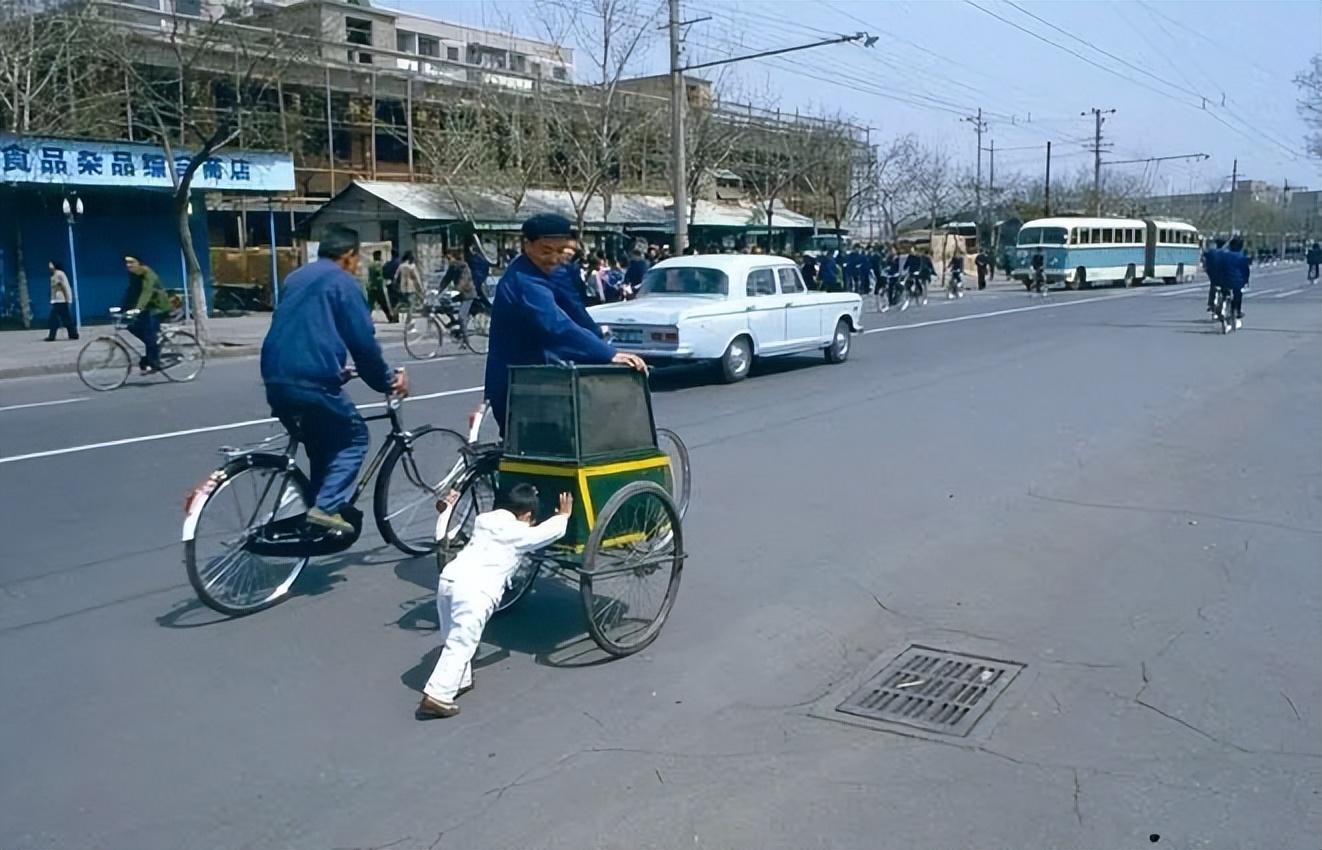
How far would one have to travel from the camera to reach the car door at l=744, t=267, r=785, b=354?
1653 cm

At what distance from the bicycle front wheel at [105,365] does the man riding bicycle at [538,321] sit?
11.4 metres

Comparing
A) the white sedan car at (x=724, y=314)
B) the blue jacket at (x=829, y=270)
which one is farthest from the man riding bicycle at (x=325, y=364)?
the blue jacket at (x=829, y=270)

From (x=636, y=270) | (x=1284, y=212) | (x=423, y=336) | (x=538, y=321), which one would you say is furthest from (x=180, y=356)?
(x=1284, y=212)

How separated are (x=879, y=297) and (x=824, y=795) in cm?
3332

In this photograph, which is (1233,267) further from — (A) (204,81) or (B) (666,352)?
(A) (204,81)

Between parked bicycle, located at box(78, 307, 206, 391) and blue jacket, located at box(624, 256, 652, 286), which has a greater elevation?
blue jacket, located at box(624, 256, 652, 286)

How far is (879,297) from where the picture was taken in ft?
120

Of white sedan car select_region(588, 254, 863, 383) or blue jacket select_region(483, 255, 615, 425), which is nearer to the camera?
blue jacket select_region(483, 255, 615, 425)

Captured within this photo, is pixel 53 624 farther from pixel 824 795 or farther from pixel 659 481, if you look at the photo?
pixel 824 795

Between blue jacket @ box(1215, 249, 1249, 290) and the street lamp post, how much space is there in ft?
74.8

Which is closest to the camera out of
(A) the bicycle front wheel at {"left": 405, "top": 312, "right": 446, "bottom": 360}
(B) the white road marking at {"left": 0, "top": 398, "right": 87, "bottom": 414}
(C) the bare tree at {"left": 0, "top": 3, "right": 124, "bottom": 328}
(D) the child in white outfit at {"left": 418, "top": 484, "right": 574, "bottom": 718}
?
(D) the child in white outfit at {"left": 418, "top": 484, "right": 574, "bottom": 718}

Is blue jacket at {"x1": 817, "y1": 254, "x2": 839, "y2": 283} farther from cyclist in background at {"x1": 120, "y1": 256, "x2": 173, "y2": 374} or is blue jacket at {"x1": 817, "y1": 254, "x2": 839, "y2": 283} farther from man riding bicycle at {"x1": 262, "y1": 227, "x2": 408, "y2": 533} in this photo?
man riding bicycle at {"x1": 262, "y1": 227, "x2": 408, "y2": 533}

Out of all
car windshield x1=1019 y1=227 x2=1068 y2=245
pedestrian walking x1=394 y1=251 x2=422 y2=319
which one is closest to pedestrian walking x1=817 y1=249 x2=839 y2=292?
pedestrian walking x1=394 y1=251 x2=422 y2=319

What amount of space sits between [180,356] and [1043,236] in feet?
130
